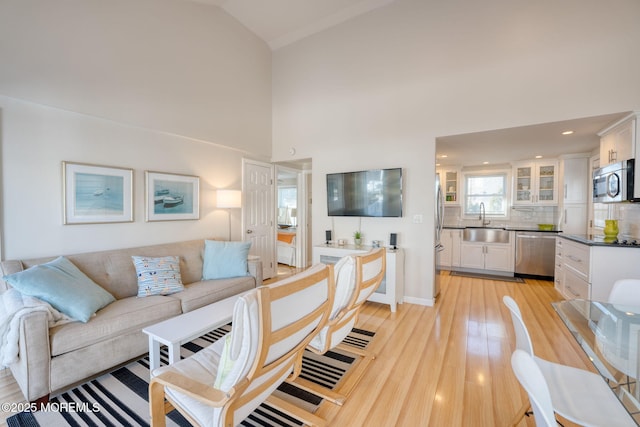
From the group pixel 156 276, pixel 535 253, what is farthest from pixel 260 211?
pixel 535 253

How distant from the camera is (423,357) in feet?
7.66

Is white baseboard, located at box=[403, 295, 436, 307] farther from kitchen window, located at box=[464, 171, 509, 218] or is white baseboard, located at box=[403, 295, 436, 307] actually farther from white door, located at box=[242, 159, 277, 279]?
kitchen window, located at box=[464, 171, 509, 218]

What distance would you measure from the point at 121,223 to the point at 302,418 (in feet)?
9.12

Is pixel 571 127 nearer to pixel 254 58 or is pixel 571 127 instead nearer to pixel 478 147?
pixel 478 147

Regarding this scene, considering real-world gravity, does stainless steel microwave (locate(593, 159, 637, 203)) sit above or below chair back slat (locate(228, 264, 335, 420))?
above

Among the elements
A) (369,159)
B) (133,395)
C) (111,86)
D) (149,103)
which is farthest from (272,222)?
(133,395)

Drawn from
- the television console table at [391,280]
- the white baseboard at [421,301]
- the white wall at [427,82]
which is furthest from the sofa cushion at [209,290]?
the white baseboard at [421,301]

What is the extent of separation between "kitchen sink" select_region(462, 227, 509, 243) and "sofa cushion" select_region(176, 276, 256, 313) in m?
4.36

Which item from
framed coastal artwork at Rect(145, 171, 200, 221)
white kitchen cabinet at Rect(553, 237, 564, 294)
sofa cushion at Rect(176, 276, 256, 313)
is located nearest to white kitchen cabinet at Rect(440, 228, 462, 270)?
white kitchen cabinet at Rect(553, 237, 564, 294)

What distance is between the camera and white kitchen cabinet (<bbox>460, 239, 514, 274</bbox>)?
5.01 meters

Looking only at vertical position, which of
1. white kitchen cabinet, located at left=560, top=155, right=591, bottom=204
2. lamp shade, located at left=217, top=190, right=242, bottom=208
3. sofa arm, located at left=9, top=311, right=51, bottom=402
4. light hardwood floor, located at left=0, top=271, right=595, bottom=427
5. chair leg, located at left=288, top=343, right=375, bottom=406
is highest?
white kitchen cabinet, located at left=560, top=155, right=591, bottom=204

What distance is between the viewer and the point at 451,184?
239 inches

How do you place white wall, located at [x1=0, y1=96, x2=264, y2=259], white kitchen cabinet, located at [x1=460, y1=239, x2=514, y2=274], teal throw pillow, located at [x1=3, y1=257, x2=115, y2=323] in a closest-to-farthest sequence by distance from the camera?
1. teal throw pillow, located at [x1=3, y1=257, x2=115, y2=323]
2. white wall, located at [x1=0, y1=96, x2=264, y2=259]
3. white kitchen cabinet, located at [x1=460, y1=239, x2=514, y2=274]

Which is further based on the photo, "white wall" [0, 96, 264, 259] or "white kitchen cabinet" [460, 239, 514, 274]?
"white kitchen cabinet" [460, 239, 514, 274]
